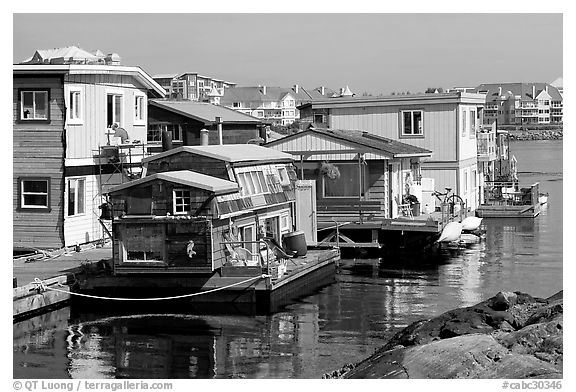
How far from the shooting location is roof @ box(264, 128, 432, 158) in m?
30.3

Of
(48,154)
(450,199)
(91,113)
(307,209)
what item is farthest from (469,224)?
(48,154)

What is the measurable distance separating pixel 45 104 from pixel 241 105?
79.2 m

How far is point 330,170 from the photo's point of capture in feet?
99.4

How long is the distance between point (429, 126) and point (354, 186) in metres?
6.62

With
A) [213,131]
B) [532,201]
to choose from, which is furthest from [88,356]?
[532,201]

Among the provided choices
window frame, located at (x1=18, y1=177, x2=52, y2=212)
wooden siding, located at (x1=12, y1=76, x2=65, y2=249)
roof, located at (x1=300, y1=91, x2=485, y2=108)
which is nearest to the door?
wooden siding, located at (x1=12, y1=76, x2=65, y2=249)

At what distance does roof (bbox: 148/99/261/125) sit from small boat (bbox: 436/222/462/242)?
9.57m

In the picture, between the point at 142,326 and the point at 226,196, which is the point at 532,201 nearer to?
the point at 226,196

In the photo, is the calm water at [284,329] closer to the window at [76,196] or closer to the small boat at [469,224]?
the small boat at [469,224]

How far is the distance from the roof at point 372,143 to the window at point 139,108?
168 inches

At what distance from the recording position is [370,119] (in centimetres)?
3675

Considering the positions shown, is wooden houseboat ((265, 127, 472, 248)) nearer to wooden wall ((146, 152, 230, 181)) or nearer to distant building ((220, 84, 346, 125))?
wooden wall ((146, 152, 230, 181))

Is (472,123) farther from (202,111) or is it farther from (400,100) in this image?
(202,111)

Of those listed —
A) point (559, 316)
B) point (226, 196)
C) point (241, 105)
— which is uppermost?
point (241, 105)
